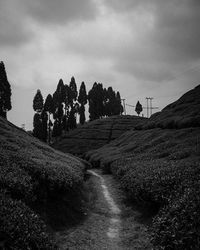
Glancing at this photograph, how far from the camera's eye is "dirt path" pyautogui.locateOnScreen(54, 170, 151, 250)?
37.9 ft

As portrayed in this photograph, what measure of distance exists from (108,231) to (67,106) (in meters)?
90.3

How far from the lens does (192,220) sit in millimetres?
8984

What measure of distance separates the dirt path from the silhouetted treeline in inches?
2815

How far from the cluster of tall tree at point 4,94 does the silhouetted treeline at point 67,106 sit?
2372 centimetres

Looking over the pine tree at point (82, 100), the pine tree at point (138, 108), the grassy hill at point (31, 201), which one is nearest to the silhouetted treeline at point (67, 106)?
the pine tree at point (82, 100)

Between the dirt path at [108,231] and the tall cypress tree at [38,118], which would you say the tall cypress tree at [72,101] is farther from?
the dirt path at [108,231]

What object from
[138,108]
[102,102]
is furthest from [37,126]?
[138,108]

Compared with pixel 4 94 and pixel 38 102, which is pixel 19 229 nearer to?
pixel 4 94

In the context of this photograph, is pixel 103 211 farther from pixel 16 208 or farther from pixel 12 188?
pixel 16 208

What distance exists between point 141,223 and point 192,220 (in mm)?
6135

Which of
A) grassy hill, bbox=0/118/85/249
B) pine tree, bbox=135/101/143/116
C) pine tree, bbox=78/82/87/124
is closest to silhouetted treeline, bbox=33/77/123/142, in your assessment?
Result: pine tree, bbox=78/82/87/124

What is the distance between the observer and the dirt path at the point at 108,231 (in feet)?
37.9

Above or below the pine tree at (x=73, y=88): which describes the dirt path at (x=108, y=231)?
below

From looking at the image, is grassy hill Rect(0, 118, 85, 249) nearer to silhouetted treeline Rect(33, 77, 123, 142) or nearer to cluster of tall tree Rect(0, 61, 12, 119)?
cluster of tall tree Rect(0, 61, 12, 119)
